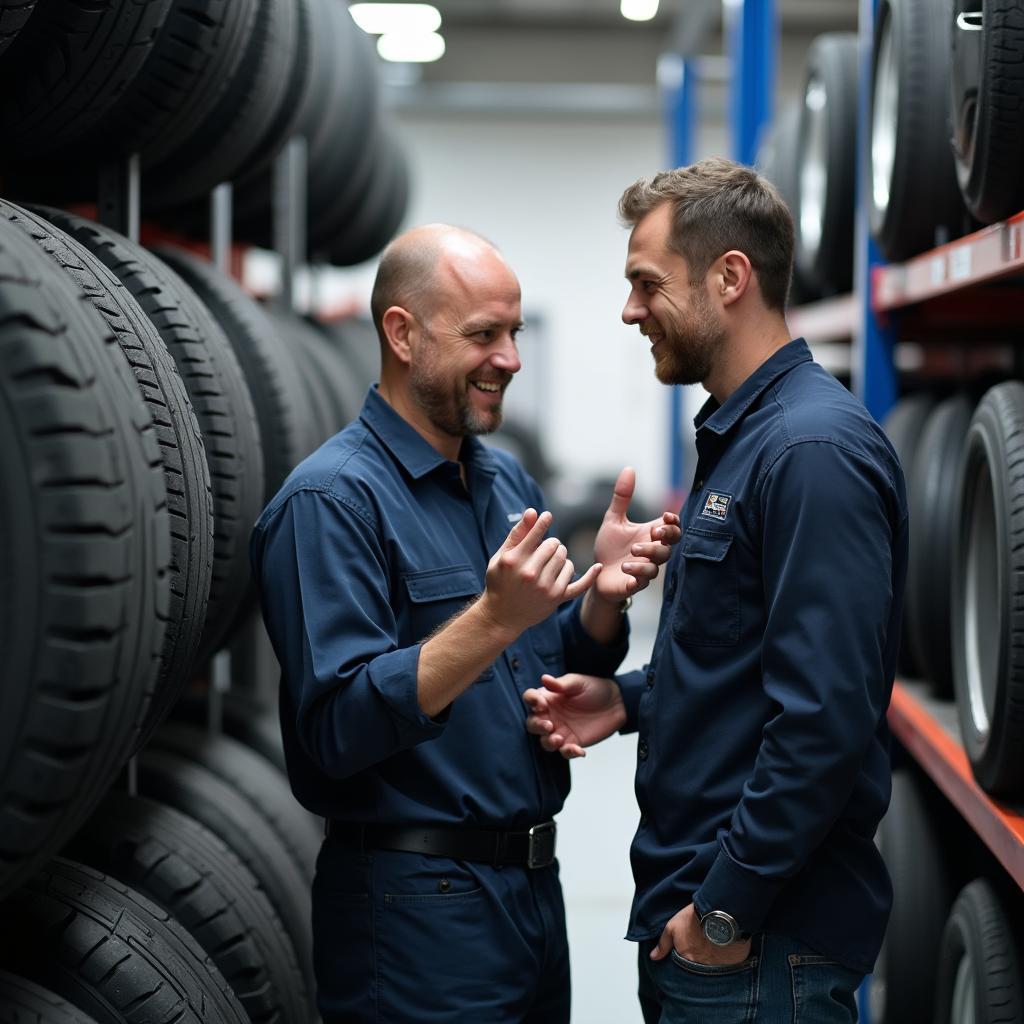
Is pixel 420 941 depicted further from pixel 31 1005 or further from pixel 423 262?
pixel 423 262

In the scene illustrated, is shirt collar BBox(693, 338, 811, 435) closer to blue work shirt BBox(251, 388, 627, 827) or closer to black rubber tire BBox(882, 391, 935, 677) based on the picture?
blue work shirt BBox(251, 388, 627, 827)

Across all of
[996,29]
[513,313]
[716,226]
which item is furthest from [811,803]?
[996,29]

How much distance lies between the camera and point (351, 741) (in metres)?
1.78

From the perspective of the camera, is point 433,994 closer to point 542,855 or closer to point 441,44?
point 542,855

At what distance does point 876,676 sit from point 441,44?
13.0m

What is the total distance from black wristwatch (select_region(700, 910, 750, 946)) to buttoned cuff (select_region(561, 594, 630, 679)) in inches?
25.3

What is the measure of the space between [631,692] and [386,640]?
57 cm

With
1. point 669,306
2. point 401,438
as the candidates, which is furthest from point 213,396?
point 669,306

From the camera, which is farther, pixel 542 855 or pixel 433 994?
pixel 542 855

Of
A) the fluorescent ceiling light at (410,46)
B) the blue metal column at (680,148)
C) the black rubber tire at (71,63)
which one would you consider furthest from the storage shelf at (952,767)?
the fluorescent ceiling light at (410,46)

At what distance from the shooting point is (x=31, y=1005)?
1.44 metres

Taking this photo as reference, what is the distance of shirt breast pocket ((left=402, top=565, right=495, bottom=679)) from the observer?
1.99 meters

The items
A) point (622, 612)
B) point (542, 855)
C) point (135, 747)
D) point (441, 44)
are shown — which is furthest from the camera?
point (441, 44)

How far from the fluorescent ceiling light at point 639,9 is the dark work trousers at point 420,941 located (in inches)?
484
